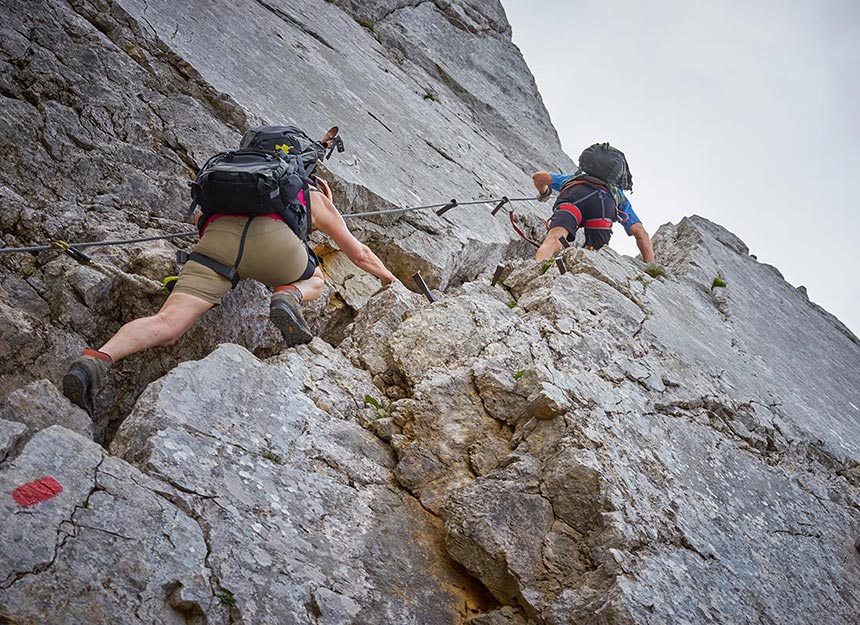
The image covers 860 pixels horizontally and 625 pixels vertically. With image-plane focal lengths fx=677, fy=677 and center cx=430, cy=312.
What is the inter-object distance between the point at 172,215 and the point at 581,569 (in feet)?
15.1

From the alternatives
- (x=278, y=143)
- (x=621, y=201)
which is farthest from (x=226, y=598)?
(x=621, y=201)

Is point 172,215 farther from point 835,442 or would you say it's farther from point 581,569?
point 835,442

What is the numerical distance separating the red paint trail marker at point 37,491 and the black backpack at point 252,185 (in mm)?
2449

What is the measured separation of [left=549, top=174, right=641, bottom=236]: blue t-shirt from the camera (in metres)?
9.58

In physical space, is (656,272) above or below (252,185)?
above

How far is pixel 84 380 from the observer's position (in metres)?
4.20

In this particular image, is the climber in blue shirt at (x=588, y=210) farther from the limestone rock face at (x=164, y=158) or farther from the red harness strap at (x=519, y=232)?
the limestone rock face at (x=164, y=158)

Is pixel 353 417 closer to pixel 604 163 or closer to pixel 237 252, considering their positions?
pixel 237 252

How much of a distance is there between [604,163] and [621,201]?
715 mm

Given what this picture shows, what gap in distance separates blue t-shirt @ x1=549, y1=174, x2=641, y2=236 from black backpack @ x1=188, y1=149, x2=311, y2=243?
215 inches

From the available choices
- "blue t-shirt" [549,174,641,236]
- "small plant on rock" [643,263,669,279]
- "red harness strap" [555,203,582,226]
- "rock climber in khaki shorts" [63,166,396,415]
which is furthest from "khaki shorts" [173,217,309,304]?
"small plant on rock" [643,263,669,279]

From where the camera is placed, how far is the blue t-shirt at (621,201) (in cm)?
958

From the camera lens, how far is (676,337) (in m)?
7.75

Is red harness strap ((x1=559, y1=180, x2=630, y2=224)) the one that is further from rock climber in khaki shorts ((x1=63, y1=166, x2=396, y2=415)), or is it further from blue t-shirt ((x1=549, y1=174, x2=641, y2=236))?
rock climber in khaki shorts ((x1=63, y1=166, x2=396, y2=415))
